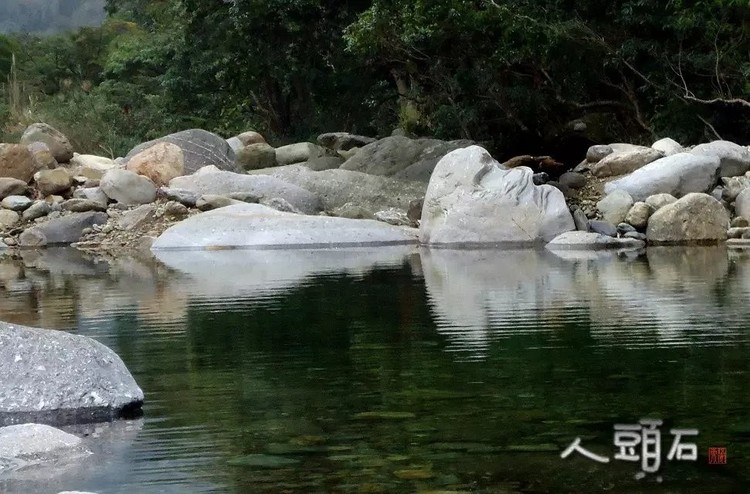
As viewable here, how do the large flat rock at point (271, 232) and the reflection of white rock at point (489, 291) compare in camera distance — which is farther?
the large flat rock at point (271, 232)

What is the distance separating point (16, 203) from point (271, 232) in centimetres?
616

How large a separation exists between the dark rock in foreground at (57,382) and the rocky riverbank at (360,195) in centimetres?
1222

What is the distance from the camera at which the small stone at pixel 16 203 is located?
23.5 meters

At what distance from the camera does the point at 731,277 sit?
1245 centimetres

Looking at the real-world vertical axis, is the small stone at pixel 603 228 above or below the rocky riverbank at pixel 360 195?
below

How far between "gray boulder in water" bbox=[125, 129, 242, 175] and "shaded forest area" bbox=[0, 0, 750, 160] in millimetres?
3171

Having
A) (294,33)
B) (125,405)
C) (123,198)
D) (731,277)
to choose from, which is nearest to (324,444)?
(125,405)

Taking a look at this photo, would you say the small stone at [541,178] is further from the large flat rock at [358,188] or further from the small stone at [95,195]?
the small stone at [95,195]

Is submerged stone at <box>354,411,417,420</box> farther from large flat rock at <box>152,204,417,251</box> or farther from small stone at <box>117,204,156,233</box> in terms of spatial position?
small stone at <box>117,204,156,233</box>

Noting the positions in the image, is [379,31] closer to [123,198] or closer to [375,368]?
[123,198]

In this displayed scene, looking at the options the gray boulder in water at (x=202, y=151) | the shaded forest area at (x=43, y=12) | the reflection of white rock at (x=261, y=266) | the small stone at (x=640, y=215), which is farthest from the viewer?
the shaded forest area at (x=43, y=12)

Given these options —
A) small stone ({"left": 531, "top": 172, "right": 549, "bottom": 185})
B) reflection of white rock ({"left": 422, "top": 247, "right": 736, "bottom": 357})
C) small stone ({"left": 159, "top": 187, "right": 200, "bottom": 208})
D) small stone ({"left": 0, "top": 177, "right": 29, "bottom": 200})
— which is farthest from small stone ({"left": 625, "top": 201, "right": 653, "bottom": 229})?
small stone ({"left": 0, "top": 177, "right": 29, "bottom": 200})

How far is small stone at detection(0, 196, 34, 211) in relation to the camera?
23.5 meters

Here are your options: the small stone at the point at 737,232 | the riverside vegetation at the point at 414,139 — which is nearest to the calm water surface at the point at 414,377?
the small stone at the point at 737,232
